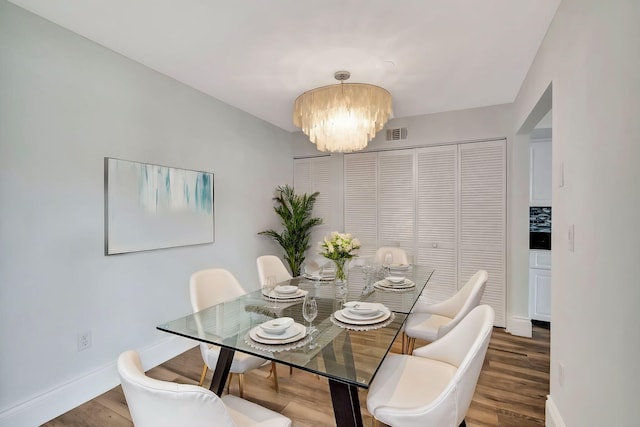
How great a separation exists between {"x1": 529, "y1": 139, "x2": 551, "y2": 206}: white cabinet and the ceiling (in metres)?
1.24

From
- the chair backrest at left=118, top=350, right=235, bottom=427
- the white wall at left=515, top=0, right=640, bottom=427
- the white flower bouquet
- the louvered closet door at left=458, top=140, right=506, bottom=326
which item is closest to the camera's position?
the chair backrest at left=118, top=350, right=235, bottom=427

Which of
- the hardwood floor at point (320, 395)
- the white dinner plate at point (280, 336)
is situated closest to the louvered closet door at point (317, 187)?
the hardwood floor at point (320, 395)

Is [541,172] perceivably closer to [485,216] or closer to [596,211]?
[485,216]

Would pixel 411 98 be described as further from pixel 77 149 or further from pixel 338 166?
pixel 77 149

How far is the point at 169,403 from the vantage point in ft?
2.83

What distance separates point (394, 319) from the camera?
68.3 inches

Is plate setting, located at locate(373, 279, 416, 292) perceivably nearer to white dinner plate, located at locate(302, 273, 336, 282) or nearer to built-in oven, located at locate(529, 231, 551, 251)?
white dinner plate, located at locate(302, 273, 336, 282)

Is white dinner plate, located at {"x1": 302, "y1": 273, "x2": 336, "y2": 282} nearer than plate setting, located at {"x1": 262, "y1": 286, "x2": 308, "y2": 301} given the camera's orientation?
No

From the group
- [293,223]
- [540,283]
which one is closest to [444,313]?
[540,283]

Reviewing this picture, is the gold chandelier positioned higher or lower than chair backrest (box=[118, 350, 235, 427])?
higher

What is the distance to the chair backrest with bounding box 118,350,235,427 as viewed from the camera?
86 cm

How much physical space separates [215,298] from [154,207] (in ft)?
3.28

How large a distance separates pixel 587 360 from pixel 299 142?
3.93 meters

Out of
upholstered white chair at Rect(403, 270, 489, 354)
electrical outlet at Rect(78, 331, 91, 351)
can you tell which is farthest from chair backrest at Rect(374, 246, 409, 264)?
electrical outlet at Rect(78, 331, 91, 351)
